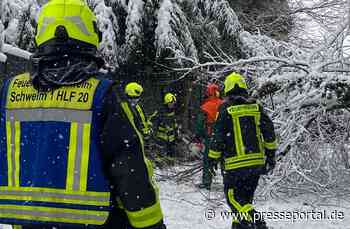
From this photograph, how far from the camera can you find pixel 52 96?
2053mm

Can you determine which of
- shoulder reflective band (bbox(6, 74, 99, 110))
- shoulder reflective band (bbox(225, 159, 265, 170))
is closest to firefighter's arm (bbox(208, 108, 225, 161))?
shoulder reflective band (bbox(225, 159, 265, 170))

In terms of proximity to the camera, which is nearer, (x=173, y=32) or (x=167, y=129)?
(x=173, y=32)

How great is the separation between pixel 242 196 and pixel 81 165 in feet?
11.0

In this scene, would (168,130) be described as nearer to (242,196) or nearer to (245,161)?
(242,196)

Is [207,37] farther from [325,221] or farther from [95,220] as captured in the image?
[95,220]

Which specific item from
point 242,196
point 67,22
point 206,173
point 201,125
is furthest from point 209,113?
point 67,22

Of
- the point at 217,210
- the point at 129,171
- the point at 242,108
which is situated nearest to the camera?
the point at 129,171

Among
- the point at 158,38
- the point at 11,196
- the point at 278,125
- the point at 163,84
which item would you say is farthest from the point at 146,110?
the point at 11,196

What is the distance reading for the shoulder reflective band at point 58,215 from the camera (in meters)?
1.97

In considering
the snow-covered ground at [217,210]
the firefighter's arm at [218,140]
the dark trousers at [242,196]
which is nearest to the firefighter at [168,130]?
the snow-covered ground at [217,210]

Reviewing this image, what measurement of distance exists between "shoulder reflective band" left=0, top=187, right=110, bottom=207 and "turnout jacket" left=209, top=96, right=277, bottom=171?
3.17m

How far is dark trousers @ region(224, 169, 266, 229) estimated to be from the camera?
198 inches

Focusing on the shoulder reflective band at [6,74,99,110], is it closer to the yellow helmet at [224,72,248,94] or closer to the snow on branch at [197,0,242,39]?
the yellow helmet at [224,72,248,94]

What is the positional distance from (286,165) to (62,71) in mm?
5402
